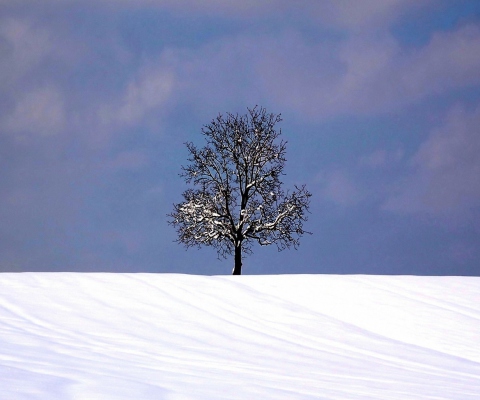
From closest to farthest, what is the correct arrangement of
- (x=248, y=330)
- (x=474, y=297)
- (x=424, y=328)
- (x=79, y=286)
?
(x=248, y=330), (x=424, y=328), (x=79, y=286), (x=474, y=297)

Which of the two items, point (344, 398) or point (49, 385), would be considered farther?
point (344, 398)

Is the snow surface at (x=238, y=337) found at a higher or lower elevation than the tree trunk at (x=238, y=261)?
lower

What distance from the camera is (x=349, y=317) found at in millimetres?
6527

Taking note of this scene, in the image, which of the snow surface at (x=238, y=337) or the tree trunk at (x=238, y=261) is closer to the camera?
the snow surface at (x=238, y=337)

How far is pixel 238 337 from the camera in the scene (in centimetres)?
541

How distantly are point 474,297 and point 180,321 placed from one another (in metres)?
3.70

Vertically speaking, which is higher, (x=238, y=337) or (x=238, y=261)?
(x=238, y=261)

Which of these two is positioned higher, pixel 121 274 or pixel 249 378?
pixel 121 274

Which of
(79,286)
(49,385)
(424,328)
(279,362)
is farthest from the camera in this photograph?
(79,286)

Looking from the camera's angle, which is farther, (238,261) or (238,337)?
(238,261)

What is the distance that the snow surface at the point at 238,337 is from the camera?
3.52 m

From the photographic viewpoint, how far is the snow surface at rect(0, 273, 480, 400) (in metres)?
3.52

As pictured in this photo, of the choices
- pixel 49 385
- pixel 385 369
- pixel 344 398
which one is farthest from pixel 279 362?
pixel 49 385

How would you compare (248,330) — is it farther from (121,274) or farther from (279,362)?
(121,274)
